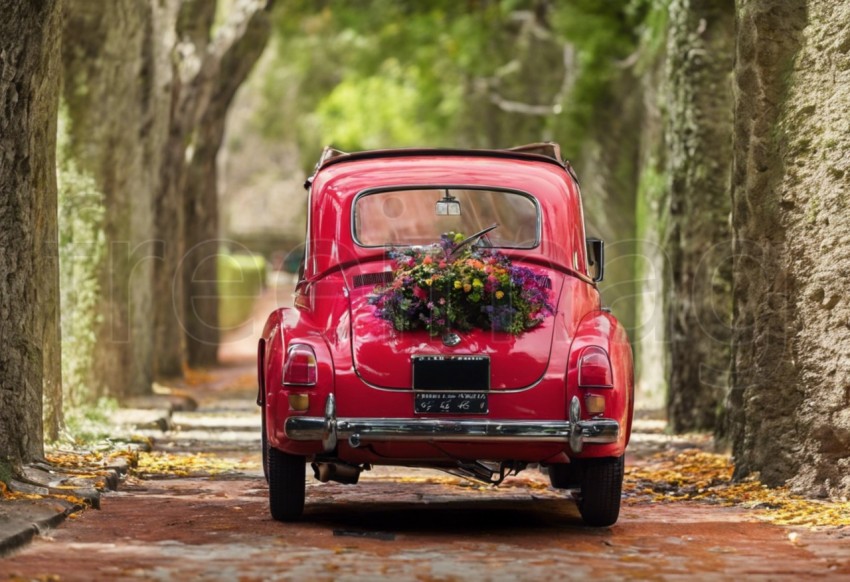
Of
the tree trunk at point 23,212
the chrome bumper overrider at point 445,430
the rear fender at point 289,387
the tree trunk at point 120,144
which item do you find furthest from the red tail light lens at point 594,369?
the tree trunk at point 120,144

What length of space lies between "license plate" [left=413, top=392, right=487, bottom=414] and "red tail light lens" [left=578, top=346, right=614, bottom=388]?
588mm

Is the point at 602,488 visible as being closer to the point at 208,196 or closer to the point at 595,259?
the point at 595,259

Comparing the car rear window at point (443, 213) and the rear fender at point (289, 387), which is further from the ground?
the car rear window at point (443, 213)

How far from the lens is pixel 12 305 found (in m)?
11.2

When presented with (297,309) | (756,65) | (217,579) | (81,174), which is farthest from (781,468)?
Result: (81,174)

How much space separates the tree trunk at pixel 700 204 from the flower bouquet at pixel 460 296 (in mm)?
6712

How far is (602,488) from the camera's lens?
9953mm

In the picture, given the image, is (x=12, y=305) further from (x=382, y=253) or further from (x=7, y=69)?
(x=382, y=253)

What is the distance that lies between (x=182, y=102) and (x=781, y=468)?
15.4 metres

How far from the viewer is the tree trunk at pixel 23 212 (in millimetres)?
11070

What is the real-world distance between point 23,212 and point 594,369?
4.32m

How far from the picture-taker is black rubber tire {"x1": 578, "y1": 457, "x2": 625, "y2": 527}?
9922 mm

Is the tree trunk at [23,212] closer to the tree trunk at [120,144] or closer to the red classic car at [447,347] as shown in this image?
the red classic car at [447,347]

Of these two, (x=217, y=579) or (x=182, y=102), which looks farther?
(x=182, y=102)
